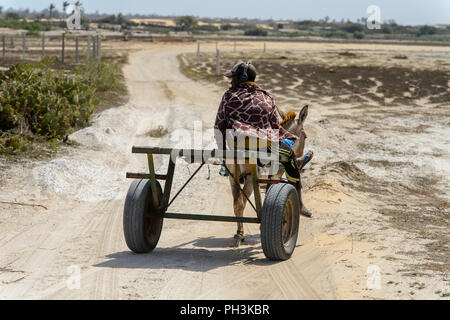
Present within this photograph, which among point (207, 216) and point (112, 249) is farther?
point (112, 249)

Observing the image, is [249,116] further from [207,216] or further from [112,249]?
[112,249]

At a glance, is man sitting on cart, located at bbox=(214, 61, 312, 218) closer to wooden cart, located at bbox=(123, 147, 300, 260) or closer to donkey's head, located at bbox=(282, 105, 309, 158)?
wooden cart, located at bbox=(123, 147, 300, 260)

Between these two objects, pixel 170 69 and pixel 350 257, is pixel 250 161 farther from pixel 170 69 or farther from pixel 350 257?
pixel 170 69

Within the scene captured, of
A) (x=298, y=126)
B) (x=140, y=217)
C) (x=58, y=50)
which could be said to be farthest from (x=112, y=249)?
(x=58, y=50)

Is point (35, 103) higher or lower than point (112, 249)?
higher

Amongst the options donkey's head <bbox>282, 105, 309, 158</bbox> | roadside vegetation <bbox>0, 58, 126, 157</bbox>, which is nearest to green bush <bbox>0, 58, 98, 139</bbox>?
roadside vegetation <bbox>0, 58, 126, 157</bbox>

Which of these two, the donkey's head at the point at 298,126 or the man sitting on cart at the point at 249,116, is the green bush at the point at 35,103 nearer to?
the donkey's head at the point at 298,126

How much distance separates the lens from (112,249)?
816 cm

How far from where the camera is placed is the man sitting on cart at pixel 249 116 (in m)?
7.77

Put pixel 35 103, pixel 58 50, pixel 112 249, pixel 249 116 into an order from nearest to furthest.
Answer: pixel 249 116, pixel 112 249, pixel 35 103, pixel 58 50

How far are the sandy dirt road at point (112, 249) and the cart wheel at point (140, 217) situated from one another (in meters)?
0.16

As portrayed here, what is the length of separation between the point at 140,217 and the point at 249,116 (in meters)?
1.61

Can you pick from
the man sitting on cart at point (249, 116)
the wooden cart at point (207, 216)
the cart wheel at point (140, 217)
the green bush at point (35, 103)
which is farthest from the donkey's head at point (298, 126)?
the green bush at point (35, 103)
